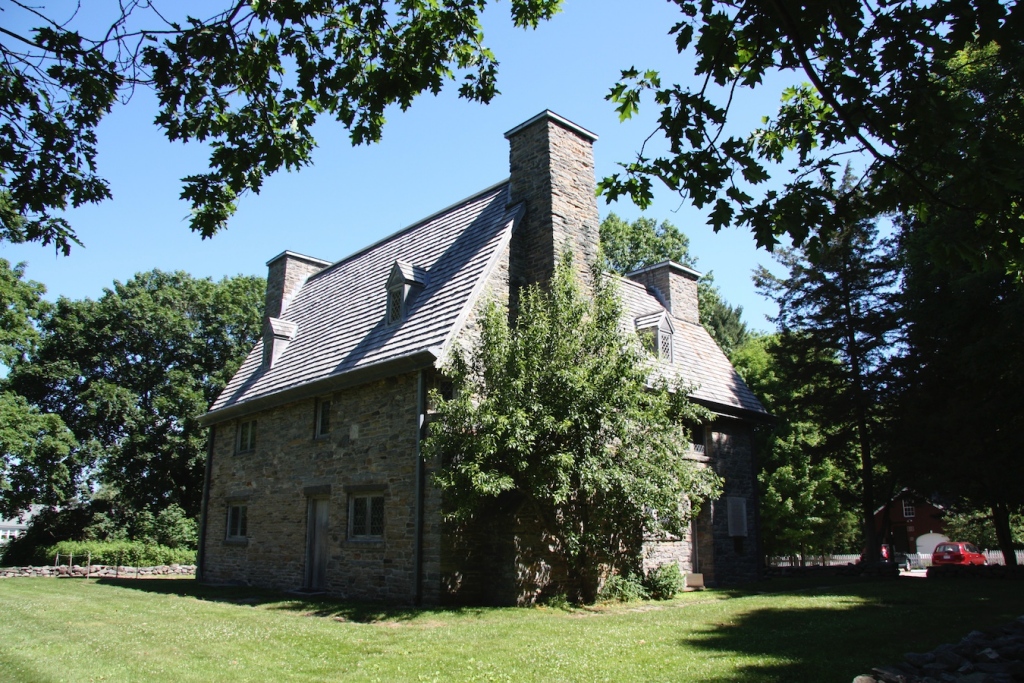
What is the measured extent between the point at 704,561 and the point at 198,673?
14.0 metres

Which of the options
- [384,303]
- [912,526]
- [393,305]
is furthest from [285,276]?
[912,526]

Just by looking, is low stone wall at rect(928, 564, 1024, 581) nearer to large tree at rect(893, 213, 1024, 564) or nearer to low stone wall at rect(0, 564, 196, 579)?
large tree at rect(893, 213, 1024, 564)

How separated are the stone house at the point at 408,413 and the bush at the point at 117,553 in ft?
23.9

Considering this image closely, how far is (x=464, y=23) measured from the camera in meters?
6.26

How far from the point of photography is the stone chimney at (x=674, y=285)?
2247 centimetres

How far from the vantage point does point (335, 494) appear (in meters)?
15.9

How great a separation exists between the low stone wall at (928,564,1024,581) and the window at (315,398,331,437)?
52.7ft

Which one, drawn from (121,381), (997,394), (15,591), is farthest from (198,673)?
(121,381)

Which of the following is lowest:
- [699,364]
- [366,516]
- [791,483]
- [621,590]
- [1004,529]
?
[621,590]

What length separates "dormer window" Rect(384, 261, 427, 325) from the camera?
1633 cm

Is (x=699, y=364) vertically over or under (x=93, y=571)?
over

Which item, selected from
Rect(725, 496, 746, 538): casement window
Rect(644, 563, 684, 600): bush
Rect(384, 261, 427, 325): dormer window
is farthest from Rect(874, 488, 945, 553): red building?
Rect(384, 261, 427, 325): dormer window

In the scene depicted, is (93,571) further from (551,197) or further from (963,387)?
(963,387)

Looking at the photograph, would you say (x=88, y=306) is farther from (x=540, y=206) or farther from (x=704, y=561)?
(x=704, y=561)
